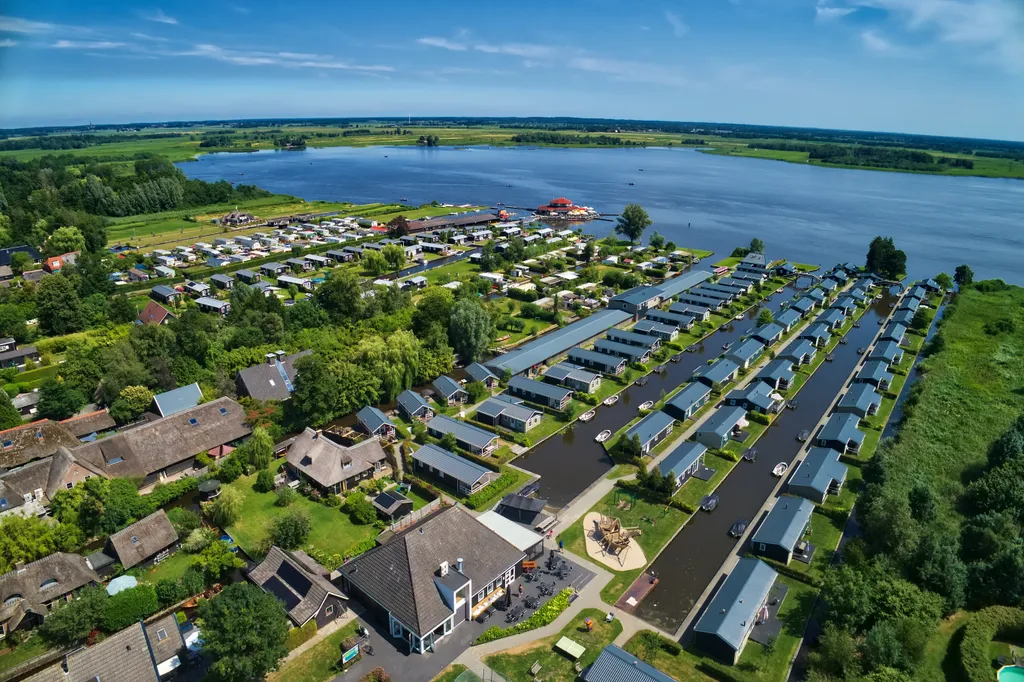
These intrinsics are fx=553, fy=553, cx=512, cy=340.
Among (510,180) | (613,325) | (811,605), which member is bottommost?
(811,605)

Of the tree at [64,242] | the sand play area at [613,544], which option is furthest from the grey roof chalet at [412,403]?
the tree at [64,242]

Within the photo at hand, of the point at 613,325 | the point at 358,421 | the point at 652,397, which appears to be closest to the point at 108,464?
the point at 358,421

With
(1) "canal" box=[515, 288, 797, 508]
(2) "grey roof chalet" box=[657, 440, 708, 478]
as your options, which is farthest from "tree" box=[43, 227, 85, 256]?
(2) "grey roof chalet" box=[657, 440, 708, 478]

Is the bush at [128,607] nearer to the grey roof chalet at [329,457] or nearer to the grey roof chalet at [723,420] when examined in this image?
the grey roof chalet at [329,457]

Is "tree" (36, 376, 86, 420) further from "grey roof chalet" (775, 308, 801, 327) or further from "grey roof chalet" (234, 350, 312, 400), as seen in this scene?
"grey roof chalet" (775, 308, 801, 327)

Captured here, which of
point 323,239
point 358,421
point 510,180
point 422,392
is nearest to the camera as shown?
point 358,421

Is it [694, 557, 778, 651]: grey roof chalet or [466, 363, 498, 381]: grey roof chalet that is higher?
[466, 363, 498, 381]: grey roof chalet

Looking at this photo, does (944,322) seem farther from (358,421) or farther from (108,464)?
(108,464)

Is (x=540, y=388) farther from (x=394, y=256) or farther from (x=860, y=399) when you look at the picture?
(x=394, y=256)
